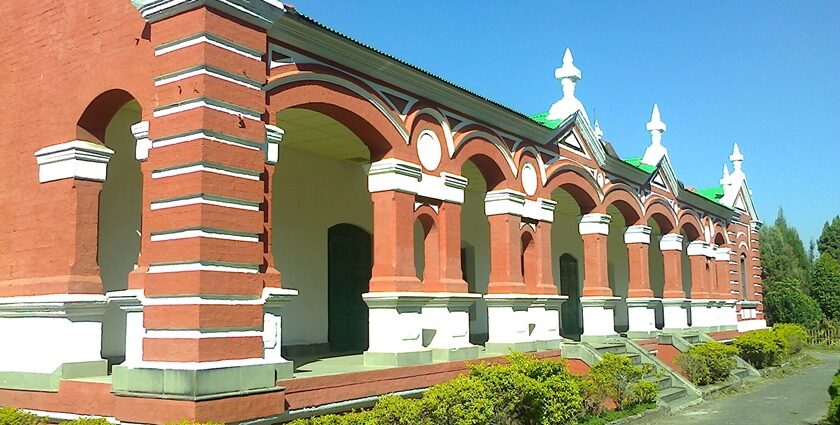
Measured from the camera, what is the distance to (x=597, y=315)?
1714 centimetres

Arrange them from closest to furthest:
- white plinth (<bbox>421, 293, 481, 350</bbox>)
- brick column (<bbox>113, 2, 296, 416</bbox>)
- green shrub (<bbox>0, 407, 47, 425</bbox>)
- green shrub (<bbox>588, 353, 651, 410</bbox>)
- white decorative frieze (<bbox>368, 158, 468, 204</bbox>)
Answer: brick column (<bbox>113, 2, 296, 416</bbox>)
green shrub (<bbox>0, 407, 47, 425</bbox>)
white decorative frieze (<bbox>368, 158, 468, 204</bbox>)
white plinth (<bbox>421, 293, 481, 350</bbox>)
green shrub (<bbox>588, 353, 651, 410</bbox>)

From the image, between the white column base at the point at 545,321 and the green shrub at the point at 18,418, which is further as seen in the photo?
the white column base at the point at 545,321

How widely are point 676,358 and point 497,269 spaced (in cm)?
660

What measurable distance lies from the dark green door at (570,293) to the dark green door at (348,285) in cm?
981

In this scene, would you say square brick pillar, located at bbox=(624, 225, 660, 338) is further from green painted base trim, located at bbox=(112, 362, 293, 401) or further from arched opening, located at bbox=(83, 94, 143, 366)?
green painted base trim, located at bbox=(112, 362, 293, 401)

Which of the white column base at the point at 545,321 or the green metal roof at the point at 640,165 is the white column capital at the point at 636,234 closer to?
the green metal roof at the point at 640,165

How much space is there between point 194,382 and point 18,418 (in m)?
2.52

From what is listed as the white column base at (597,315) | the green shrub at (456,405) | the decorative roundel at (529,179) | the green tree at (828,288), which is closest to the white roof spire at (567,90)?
the decorative roundel at (529,179)

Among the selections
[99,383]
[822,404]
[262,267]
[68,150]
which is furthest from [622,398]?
[68,150]

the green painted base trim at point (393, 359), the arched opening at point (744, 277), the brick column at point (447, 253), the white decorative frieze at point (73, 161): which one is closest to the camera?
the white decorative frieze at point (73, 161)

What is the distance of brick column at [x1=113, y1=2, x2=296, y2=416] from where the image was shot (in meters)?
7.91

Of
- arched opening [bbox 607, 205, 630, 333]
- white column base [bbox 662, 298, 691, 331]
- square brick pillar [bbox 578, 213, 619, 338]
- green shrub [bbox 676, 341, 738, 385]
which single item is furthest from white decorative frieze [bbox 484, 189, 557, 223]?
arched opening [bbox 607, 205, 630, 333]

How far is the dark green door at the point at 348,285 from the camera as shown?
588 inches

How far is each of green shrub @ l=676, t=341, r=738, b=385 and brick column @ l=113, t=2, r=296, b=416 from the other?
12.0 m
